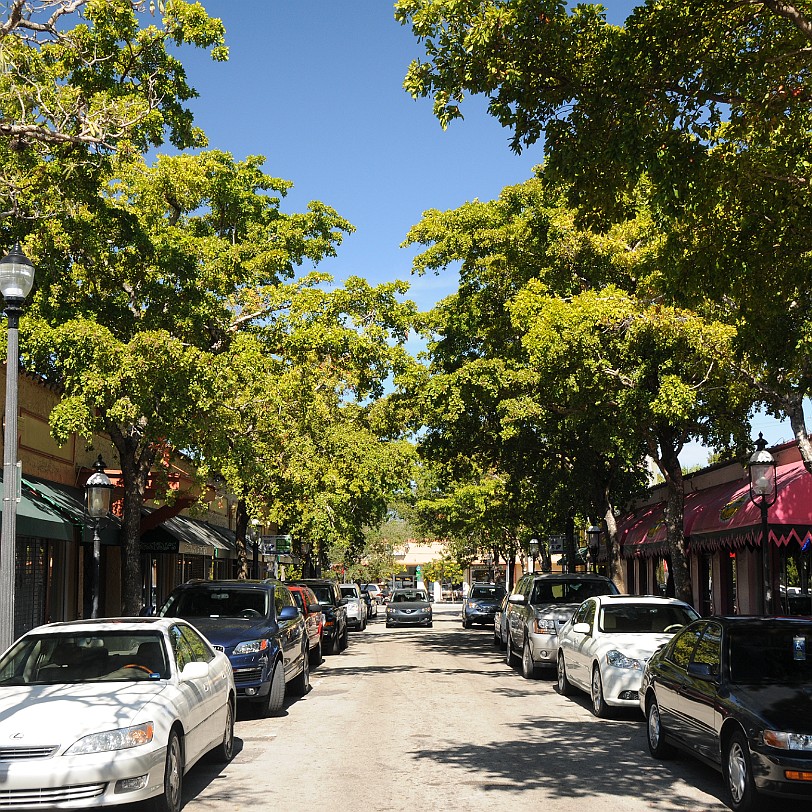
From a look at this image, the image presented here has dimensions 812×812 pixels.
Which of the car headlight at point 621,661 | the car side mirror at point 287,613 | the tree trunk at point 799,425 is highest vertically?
the tree trunk at point 799,425

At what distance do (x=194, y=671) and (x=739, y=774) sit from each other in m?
4.80

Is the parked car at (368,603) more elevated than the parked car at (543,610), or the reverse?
the parked car at (543,610)

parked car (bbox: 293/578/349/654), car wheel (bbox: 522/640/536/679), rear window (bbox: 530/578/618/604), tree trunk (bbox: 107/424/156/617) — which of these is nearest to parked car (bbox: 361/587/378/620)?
parked car (bbox: 293/578/349/654)

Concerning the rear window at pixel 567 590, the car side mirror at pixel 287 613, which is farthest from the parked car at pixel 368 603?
the car side mirror at pixel 287 613

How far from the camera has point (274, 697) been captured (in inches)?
556

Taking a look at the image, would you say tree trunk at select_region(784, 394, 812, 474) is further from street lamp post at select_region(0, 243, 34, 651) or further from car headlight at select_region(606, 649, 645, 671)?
street lamp post at select_region(0, 243, 34, 651)

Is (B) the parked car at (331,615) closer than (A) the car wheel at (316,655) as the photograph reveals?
No

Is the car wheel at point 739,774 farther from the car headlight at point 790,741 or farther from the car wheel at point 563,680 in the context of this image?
the car wheel at point 563,680

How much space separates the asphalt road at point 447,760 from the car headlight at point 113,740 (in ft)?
4.30

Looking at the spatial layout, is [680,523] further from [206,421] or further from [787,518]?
[206,421]

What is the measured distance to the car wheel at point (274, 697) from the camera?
553 inches

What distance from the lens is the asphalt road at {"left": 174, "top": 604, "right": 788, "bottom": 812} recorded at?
866 centimetres

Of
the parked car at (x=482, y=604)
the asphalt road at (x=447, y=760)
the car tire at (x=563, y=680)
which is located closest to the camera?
the asphalt road at (x=447, y=760)

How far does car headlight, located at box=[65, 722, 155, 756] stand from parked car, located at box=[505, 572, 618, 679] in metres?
12.1
